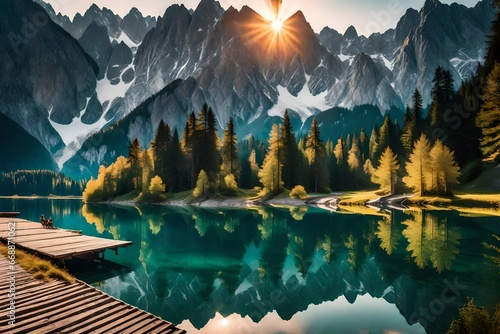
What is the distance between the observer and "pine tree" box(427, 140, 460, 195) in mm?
56938

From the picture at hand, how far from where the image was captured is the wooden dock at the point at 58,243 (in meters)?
21.0

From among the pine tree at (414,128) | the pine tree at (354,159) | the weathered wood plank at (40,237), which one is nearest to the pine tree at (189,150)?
the pine tree at (354,159)

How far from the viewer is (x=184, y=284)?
64.1 feet

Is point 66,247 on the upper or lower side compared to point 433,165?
lower

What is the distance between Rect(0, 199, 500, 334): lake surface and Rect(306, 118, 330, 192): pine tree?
174 feet

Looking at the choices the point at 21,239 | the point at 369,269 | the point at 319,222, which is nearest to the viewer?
the point at 369,269

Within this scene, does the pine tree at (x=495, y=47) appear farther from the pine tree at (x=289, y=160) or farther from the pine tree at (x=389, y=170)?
the pine tree at (x=289, y=160)

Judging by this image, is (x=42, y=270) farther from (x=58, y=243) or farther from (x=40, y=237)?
(x=40, y=237)

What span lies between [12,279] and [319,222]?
36369 millimetres

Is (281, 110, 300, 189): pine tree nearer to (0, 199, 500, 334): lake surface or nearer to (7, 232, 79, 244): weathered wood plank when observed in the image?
(0, 199, 500, 334): lake surface

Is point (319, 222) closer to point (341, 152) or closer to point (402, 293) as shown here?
point (402, 293)

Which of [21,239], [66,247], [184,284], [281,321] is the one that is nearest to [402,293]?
[281,321]

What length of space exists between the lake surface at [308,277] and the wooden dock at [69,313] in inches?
132

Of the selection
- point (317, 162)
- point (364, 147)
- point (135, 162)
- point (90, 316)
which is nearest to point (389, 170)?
point (317, 162)
